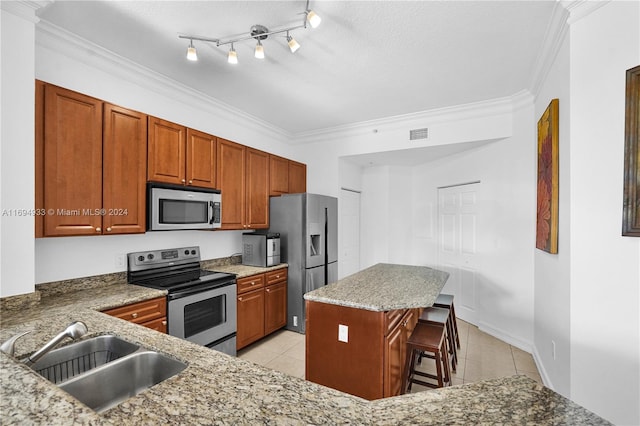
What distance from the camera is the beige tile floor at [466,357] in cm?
288

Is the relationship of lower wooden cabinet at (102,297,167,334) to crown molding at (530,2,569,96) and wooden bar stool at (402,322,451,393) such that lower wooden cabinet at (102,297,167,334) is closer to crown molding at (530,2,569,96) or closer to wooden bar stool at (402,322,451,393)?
wooden bar stool at (402,322,451,393)

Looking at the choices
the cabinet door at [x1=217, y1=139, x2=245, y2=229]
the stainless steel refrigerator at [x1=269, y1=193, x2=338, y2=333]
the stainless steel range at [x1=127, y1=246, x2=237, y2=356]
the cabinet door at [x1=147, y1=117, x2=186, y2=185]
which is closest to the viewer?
the stainless steel range at [x1=127, y1=246, x2=237, y2=356]

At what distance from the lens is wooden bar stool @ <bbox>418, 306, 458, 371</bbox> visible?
8.12 feet

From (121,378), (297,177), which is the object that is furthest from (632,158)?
(297,177)

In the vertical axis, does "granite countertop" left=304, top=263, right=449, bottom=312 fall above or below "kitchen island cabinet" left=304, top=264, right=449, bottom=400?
above

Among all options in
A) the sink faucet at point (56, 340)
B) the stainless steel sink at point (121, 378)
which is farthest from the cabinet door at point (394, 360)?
the sink faucet at point (56, 340)

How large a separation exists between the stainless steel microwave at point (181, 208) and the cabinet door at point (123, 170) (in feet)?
0.28

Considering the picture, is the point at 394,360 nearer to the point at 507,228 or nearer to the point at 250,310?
the point at 250,310

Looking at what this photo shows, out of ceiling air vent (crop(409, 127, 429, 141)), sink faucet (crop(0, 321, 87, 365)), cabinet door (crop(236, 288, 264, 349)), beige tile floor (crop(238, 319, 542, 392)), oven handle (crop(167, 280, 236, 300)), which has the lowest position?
beige tile floor (crop(238, 319, 542, 392))

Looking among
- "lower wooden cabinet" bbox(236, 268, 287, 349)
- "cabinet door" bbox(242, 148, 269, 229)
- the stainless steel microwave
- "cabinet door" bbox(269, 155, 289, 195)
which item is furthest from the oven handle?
"cabinet door" bbox(269, 155, 289, 195)

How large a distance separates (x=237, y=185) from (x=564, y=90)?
124 inches

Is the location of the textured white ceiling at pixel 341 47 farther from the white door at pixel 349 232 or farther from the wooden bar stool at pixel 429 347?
the wooden bar stool at pixel 429 347

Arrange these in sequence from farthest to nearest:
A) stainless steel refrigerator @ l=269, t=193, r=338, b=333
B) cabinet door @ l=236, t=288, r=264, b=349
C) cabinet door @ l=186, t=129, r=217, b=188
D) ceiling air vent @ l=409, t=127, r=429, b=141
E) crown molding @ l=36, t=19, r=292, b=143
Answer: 1. ceiling air vent @ l=409, t=127, r=429, b=141
2. stainless steel refrigerator @ l=269, t=193, r=338, b=333
3. cabinet door @ l=236, t=288, r=264, b=349
4. cabinet door @ l=186, t=129, r=217, b=188
5. crown molding @ l=36, t=19, r=292, b=143

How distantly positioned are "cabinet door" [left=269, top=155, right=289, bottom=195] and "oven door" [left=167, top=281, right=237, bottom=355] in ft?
5.04
